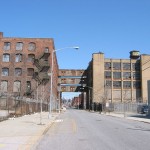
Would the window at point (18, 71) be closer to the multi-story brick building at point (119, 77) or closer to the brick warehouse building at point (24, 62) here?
the brick warehouse building at point (24, 62)

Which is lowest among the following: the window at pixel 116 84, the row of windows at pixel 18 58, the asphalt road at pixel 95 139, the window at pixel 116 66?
the asphalt road at pixel 95 139

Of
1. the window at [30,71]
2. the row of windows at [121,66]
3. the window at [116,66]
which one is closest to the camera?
the window at [30,71]

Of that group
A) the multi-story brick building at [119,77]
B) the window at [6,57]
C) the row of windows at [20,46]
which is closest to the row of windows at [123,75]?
the multi-story brick building at [119,77]

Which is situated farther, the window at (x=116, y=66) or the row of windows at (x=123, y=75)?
the window at (x=116, y=66)

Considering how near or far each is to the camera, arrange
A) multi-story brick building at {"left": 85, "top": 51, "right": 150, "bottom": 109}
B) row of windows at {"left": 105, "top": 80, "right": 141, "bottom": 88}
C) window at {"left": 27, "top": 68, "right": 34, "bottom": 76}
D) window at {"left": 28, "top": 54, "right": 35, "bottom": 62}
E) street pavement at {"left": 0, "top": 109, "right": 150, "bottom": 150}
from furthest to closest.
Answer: row of windows at {"left": 105, "top": 80, "right": 141, "bottom": 88} → multi-story brick building at {"left": 85, "top": 51, "right": 150, "bottom": 109} → window at {"left": 28, "top": 54, "right": 35, "bottom": 62} → window at {"left": 27, "top": 68, "right": 34, "bottom": 76} → street pavement at {"left": 0, "top": 109, "right": 150, "bottom": 150}

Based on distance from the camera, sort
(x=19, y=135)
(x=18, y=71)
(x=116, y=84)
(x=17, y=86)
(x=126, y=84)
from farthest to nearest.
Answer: (x=126, y=84) → (x=116, y=84) → (x=18, y=71) → (x=17, y=86) → (x=19, y=135)

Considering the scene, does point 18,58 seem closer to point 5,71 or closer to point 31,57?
point 31,57

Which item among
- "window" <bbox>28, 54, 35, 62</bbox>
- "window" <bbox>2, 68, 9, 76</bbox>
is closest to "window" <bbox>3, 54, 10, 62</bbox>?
"window" <bbox>2, 68, 9, 76</bbox>

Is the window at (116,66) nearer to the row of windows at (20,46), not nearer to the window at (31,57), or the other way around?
the row of windows at (20,46)

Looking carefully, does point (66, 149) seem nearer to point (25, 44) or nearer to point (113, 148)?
point (113, 148)

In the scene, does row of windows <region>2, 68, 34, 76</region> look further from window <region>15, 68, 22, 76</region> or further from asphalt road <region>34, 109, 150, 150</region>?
asphalt road <region>34, 109, 150, 150</region>

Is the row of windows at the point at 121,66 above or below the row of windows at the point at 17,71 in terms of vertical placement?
above

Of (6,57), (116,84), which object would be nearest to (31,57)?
(6,57)

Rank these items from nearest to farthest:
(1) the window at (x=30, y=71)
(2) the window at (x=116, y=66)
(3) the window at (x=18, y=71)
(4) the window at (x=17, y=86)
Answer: (4) the window at (x=17, y=86), (3) the window at (x=18, y=71), (1) the window at (x=30, y=71), (2) the window at (x=116, y=66)
